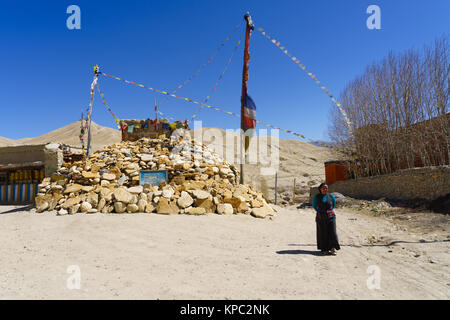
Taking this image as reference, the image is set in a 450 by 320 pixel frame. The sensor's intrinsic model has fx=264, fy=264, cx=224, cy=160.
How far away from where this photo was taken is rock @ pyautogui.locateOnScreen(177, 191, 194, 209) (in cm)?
786

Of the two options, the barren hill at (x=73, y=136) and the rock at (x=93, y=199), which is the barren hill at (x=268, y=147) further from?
the rock at (x=93, y=199)

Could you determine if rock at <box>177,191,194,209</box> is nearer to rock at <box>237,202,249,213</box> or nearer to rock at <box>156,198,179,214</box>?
rock at <box>156,198,179,214</box>

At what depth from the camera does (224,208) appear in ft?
26.6

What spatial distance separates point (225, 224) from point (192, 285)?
3.89 meters

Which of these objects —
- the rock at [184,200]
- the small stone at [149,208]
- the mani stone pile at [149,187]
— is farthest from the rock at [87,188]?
the rock at [184,200]

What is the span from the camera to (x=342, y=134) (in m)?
17.5

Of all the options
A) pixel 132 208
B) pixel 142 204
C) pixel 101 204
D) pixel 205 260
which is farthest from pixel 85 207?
pixel 205 260

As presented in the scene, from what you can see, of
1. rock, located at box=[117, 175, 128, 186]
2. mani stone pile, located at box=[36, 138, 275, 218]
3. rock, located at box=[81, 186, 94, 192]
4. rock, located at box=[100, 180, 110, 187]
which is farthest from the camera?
rock, located at box=[117, 175, 128, 186]

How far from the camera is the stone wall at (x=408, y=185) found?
10.3 m

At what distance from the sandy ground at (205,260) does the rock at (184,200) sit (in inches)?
20.1

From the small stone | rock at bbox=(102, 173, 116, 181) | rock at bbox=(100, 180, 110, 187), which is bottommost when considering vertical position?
the small stone

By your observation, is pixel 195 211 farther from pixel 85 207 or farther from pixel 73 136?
pixel 73 136

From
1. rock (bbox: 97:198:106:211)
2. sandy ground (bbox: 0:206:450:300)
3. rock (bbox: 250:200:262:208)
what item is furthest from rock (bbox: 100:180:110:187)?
rock (bbox: 250:200:262:208)

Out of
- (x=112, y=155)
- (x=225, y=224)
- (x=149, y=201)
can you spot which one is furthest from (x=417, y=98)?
(x=112, y=155)
